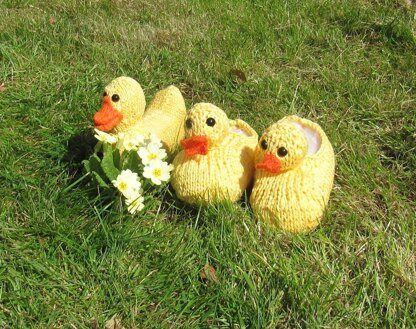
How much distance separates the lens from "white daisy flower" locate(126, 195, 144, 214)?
1.95 metres

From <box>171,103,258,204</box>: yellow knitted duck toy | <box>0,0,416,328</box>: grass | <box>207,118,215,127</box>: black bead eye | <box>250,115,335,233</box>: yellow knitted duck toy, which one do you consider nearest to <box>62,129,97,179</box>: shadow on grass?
<box>0,0,416,328</box>: grass

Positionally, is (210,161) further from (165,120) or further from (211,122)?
(165,120)

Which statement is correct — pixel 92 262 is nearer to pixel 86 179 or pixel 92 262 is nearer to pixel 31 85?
pixel 86 179

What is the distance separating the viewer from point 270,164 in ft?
5.98

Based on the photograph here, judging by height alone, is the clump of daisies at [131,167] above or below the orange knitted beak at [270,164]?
below

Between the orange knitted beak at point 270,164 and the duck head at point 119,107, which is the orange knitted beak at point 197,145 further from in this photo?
the duck head at point 119,107

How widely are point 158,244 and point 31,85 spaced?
51.2 inches

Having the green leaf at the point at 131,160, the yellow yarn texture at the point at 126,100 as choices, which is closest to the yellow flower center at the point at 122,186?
the green leaf at the point at 131,160

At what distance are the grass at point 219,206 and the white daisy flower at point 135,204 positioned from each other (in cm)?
5

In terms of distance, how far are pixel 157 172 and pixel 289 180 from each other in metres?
0.46

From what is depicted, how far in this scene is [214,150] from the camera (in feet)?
6.45

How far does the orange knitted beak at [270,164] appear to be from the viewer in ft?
5.98

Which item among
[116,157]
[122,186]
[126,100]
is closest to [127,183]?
[122,186]

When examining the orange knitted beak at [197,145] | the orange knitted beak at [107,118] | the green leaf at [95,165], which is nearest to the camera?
the orange knitted beak at [197,145]
